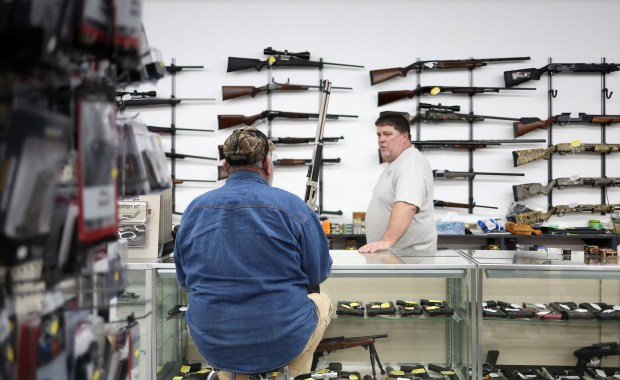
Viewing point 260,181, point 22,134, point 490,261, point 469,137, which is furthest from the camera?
point 469,137

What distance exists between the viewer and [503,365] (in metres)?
2.93

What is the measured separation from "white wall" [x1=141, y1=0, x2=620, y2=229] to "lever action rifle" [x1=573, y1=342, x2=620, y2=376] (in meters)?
3.42

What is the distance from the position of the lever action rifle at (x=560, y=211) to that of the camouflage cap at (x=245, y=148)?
189 inches

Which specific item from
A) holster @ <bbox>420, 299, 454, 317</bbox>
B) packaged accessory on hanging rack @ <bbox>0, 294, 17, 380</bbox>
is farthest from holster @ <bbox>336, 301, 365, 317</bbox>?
packaged accessory on hanging rack @ <bbox>0, 294, 17, 380</bbox>

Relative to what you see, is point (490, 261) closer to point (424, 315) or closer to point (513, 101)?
point (424, 315)

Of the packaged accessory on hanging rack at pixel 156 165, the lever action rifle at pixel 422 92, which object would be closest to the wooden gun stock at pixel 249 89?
the lever action rifle at pixel 422 92

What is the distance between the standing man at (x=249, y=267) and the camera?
1.87 m

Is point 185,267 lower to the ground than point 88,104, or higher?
lower

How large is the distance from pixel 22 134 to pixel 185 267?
46.8 inches

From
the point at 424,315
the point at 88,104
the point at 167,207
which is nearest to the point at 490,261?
the point at 424,315

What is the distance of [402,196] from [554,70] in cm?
376

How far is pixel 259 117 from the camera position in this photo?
6.30 meters

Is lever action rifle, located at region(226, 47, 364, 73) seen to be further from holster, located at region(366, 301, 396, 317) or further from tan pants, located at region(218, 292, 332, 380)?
tan pants, located at region(218, 292, 332, 380)

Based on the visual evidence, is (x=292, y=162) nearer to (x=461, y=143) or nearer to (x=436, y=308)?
(x=461, y=143)
